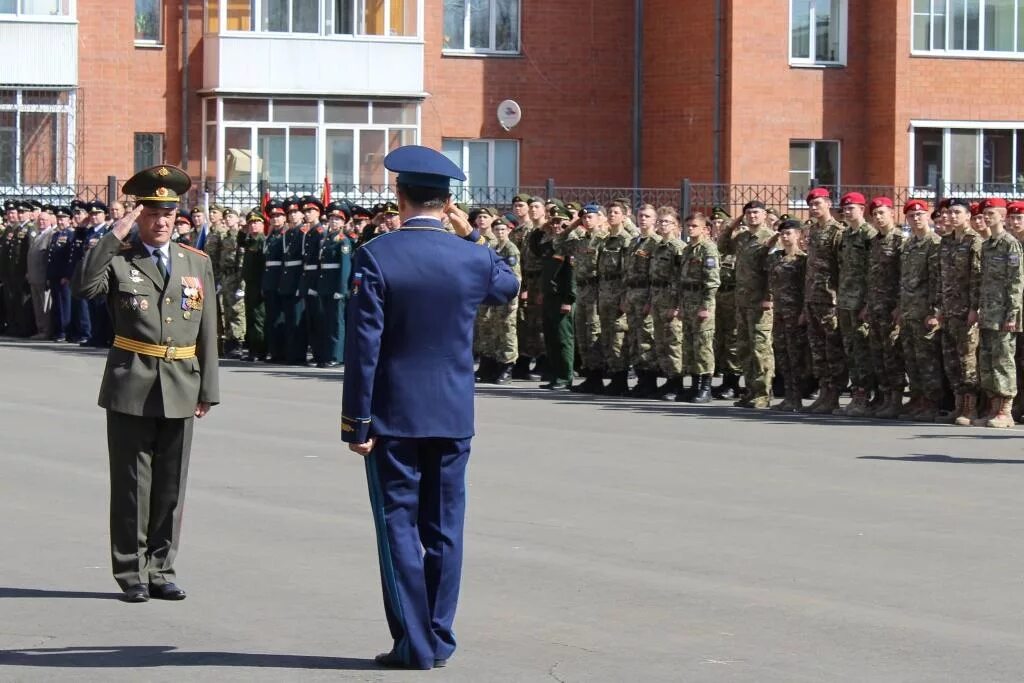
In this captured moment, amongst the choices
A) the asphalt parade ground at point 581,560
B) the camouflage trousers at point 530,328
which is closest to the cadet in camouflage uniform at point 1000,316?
the asphalt parade ground at point 581,560

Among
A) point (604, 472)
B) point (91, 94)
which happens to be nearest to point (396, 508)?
point (604, 472)

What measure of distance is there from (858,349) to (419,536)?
11.7 metres

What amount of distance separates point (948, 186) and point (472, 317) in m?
37.1

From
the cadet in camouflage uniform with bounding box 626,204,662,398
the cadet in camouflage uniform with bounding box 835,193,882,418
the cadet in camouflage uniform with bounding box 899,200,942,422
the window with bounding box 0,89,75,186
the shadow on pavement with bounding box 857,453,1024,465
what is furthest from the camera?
the window with bounding box 0,89,75,186

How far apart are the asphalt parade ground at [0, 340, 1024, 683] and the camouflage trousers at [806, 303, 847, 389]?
1.93m

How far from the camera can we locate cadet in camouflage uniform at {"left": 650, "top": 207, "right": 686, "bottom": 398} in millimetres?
20266

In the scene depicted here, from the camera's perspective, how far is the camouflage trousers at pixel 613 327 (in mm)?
21031

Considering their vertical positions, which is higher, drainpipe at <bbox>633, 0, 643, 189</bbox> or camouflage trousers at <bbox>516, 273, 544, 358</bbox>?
drainpipe at <bbox>633, 0, 643, 189</bbox>

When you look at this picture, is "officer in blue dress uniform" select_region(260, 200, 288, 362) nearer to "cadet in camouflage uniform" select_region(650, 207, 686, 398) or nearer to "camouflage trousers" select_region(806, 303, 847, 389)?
"cadet in camouflage uniform" select_region(650, 207, 686, 398)

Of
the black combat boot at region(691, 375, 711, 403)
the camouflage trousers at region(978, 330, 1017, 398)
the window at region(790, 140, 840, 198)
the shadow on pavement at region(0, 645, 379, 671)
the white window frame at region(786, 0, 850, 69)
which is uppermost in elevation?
the white window frame at region(786, 0, 850, 69)

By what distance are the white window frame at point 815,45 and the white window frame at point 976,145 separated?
2175mm

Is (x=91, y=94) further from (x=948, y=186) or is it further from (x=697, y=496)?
(x=697, y=496)

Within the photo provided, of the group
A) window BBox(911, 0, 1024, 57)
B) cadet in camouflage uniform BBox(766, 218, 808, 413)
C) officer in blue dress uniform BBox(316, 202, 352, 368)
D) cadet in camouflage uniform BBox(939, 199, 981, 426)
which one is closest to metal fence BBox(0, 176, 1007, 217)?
window BBox(911, 0, 1024, 57)

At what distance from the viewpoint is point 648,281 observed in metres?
20.7
